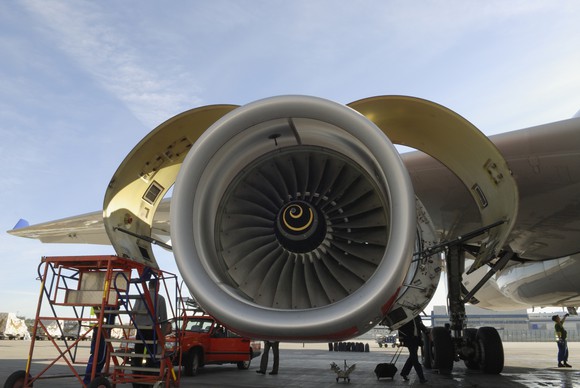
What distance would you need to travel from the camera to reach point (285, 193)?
3.93 metres

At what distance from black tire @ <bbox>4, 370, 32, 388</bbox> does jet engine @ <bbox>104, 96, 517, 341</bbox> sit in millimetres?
2541

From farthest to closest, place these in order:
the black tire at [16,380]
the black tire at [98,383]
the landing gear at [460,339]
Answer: the landing gear at [460,339]
the black tire at [16,380]
the black tire at [98,383]

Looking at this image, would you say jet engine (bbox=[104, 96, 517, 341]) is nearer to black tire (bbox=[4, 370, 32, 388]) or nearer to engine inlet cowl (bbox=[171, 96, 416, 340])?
engine inlet cowl (bbox=[171, 96, 416, 340])

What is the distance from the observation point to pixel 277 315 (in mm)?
2840

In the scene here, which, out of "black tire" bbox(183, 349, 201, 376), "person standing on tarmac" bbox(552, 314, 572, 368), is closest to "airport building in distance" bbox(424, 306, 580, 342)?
"person standing on tarmac" bbox(552, 314, 572, 368)

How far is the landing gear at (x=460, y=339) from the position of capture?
703 centimetres

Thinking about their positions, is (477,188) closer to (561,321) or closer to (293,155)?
(293,155)

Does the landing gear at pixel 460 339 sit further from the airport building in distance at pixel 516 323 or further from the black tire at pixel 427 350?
the airport building in distance at pixel 516 323

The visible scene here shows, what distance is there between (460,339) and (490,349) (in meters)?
0.52

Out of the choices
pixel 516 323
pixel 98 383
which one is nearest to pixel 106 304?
pixel 98 383

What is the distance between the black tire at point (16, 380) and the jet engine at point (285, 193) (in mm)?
2541

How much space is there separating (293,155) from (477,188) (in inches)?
59.8

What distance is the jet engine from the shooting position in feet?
10.3

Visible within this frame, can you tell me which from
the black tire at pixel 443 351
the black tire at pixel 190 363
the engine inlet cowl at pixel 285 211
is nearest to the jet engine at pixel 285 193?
the engine inlet cowl at pixel 285 211
